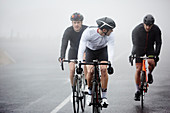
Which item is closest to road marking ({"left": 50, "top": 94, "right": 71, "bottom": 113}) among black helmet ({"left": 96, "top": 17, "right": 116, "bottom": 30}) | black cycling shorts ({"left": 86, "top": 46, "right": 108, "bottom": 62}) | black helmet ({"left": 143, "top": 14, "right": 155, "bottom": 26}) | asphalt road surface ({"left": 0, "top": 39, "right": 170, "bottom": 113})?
asphalt road surface ({"left": 0, "top": 39, "right": 170, "bottom": 113})

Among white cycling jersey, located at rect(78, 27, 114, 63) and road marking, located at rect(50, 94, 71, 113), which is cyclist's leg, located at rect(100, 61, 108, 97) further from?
road marking, located at rect(50, 94, 71, 113)

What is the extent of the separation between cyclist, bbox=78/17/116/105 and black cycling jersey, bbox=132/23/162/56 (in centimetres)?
133

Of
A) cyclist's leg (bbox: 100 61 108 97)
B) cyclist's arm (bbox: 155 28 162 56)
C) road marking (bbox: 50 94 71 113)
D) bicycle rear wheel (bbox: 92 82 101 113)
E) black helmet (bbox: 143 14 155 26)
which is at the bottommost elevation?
road marking (bbox: 50 94 71 113)

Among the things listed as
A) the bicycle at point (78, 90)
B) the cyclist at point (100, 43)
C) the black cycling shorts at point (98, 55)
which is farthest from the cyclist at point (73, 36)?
the cyclist at point (100, 43)

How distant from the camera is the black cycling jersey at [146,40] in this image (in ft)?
28.4

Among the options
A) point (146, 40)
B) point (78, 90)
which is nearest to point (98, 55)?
point (78, 90)

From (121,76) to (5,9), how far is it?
74468mm

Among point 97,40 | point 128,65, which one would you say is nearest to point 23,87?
point 97,40

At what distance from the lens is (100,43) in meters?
7.42

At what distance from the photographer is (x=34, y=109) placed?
8.31 meters

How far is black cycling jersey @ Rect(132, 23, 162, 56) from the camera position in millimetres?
8648

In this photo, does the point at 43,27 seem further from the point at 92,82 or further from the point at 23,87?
the point at 92,82

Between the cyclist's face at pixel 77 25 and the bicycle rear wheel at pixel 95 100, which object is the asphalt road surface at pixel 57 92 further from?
the cyclist's face at pixel 77 25

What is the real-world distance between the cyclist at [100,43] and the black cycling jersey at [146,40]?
1.33 metres
